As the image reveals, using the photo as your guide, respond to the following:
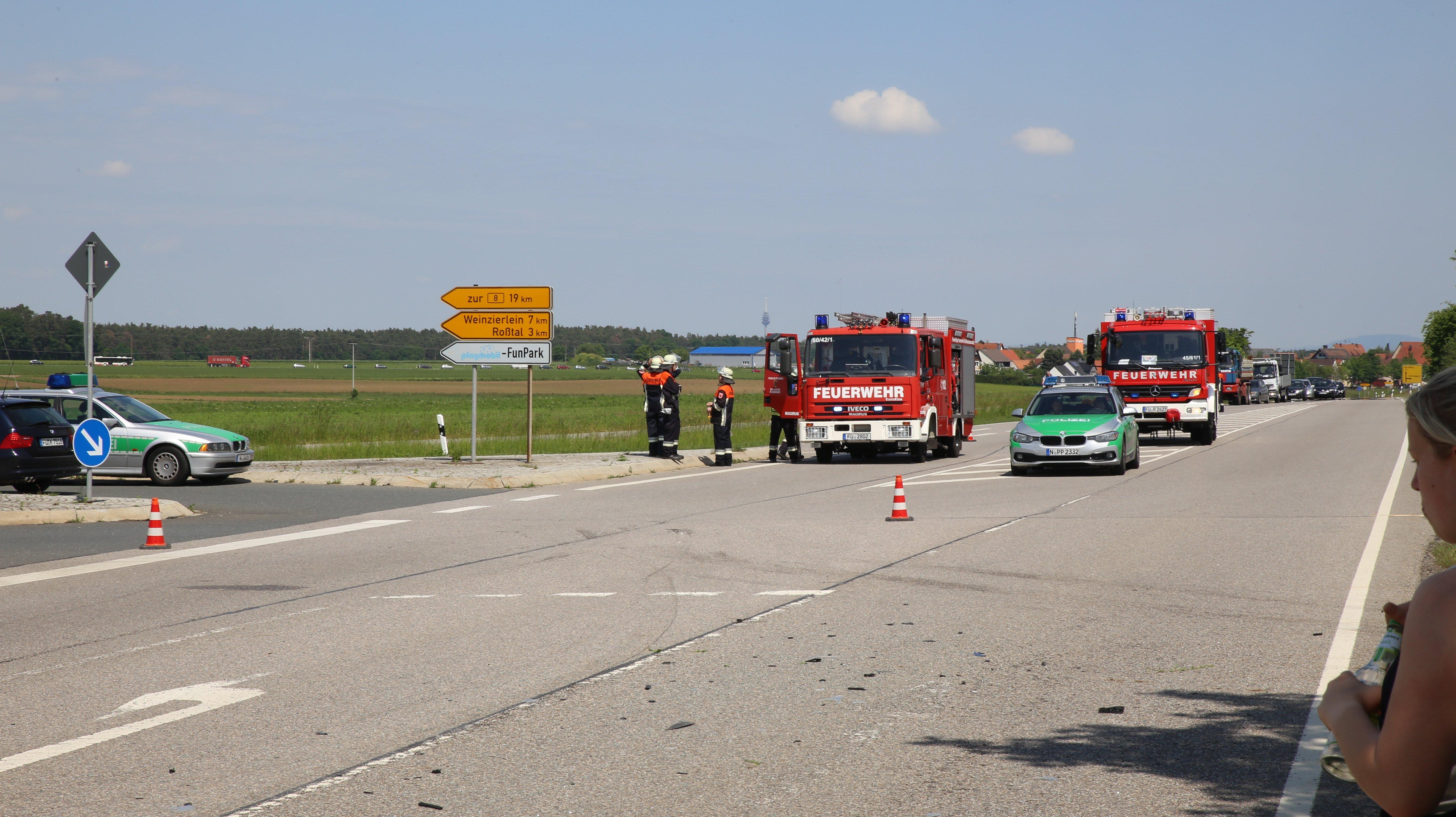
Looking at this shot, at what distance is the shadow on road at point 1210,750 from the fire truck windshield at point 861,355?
18955mm

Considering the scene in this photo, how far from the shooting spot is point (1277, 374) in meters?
81.6

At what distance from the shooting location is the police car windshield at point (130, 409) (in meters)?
20.4

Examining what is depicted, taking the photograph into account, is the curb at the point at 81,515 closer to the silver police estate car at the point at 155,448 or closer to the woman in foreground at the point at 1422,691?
the silver police estate car at the point at 155,448

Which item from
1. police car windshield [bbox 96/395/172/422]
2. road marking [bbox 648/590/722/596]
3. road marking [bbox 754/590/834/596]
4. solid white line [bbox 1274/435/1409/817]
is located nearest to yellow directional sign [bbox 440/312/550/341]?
police car windshield [bbox 96/395/172/422]

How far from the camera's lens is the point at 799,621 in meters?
8.46

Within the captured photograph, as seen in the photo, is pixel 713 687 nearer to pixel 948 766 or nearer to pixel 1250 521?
pixel 948 766

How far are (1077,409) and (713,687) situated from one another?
56.3ft

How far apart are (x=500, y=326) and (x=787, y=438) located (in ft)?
21.8

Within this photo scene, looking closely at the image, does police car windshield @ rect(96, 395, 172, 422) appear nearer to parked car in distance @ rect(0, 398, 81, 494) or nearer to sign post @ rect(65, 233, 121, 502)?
parked car in distance @ rect(0, 398, 81, 494)

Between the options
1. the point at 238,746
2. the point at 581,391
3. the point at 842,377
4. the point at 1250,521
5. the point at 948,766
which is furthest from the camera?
the point at 581,391

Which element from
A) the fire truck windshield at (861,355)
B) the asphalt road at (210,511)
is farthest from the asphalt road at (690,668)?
the fire truck windshield at (861,355)

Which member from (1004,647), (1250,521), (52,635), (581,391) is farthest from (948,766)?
(581,391)

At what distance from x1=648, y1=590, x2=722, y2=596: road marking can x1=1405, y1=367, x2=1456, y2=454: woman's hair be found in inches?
307

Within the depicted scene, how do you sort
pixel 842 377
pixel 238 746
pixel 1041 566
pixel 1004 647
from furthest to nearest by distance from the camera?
pixel 842 377 < pixel 1041 566 < pixel 1004 647 < pixel 238 746
